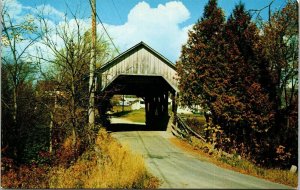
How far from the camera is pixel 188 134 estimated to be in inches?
764

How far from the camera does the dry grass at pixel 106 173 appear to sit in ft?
33.4

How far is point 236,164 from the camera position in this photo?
46.5 ft

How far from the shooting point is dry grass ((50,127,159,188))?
10172 mm

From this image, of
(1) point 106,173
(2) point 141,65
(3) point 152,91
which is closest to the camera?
(1) point 106,173

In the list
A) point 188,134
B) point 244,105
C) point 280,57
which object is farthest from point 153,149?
point 280,57

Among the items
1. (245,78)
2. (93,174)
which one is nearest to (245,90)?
(245,78)

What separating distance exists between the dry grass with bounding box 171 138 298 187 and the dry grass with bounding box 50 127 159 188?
405 centimetres

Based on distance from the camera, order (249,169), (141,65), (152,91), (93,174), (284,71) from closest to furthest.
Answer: (93,174) < (249,169) < (284,71) < (141,65) < (152,91)

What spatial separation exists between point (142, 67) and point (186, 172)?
9.99m

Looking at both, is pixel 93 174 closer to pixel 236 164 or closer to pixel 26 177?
pixel 26 177

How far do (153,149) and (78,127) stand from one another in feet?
12.2

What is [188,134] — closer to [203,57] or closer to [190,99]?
[190,99]

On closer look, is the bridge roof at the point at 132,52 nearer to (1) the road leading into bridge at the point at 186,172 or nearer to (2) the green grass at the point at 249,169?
(1) the road leading into bridge at the point at 186,172

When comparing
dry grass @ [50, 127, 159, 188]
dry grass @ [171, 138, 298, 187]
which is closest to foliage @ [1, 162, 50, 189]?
dry grass @ [50, 127, 159, 188]
